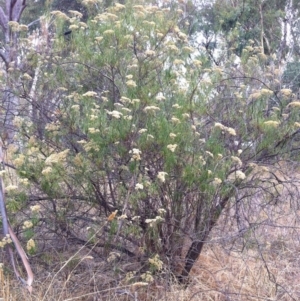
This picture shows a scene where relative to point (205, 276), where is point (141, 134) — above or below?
above

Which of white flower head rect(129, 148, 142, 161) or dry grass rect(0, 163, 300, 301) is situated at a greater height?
white flower head rect(129, 148, 142, 161)

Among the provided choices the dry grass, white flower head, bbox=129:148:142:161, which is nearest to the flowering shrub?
white flower head, bbox=129:148:142:161

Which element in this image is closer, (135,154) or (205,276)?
(135,154)

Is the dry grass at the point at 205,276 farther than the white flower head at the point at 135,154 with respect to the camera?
Yes

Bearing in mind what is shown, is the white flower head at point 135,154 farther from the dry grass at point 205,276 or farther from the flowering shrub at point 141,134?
the dry grass at point 205,276

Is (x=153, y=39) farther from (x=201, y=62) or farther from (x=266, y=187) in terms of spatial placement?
(x=266, y=187)

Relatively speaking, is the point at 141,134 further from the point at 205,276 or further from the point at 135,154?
the point at 205,276

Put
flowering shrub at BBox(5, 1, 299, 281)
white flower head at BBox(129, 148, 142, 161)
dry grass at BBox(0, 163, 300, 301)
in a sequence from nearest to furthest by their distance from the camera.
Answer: white flower head at BBox(129, 148, 142, 161), flowering shrub at BBox(5, 1, 299, 281), dry grass at BBox(0, 163, 300, 301)

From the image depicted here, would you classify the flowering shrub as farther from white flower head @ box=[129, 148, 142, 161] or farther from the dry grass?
the dry grass

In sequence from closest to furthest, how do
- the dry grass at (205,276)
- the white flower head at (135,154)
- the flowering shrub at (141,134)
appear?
the white flower head at (135,154) → the flowering shrub at (141,134) → the dry grass at (205,276)

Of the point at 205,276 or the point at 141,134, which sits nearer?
the point at 141,134

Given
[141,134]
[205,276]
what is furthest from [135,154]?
[205,276]

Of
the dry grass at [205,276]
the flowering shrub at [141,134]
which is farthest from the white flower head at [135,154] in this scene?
the dry grass at [205,276]

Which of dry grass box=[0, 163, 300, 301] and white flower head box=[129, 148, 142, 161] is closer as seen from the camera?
white flower head box=[129, 148, 142, 161]
